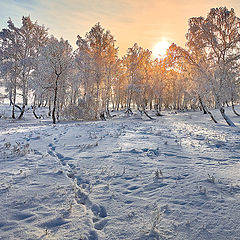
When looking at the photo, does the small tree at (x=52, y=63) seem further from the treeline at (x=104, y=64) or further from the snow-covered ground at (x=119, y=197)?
the snow-covered ground at (x=119, y=197)

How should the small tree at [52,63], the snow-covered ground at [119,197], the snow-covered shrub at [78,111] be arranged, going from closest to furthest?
the snow-covered ground at [119,197] → the small tree at [52,63] → the snow-covered shrub at [78,111]

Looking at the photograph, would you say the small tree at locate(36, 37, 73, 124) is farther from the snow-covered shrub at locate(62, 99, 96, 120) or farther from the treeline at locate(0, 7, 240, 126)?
the snow-covered shrub at locate(62, 99, 96, 120)

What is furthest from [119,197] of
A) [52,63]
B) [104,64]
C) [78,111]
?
[104,64]

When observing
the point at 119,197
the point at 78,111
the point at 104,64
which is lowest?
the point at 119,197

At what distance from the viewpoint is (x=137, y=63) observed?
23.5 meters

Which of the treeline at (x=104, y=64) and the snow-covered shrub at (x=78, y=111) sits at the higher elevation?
the treeline at (x=104, y=64)

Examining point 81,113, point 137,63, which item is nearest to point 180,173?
point 81,113

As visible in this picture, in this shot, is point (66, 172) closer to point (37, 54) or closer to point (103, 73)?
point (103, 73)

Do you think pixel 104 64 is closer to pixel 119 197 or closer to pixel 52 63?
pixel 52 63

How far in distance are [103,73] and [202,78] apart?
11318mm

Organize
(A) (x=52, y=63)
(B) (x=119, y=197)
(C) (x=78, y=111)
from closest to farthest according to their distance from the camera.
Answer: (B) (x=119, y=197), (A) (x=52, y=63), (C) (x=78, y=111)

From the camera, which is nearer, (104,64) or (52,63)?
(52,63)

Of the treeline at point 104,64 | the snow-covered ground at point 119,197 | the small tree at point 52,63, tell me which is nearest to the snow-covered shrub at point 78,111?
the treeline at point 104,64

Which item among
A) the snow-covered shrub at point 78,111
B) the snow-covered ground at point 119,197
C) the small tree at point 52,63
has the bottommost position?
the snow-covered ground at point 119,197
